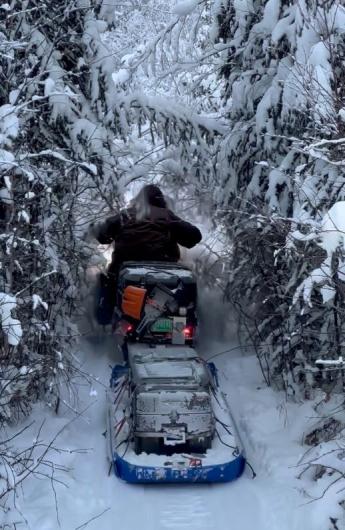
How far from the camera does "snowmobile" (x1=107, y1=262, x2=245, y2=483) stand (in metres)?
5.24

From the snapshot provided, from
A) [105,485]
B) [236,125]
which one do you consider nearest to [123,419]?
[105,485]

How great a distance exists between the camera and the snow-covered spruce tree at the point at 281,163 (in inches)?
205

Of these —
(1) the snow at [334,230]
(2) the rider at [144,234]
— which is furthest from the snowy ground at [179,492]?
(2) the rider at [144,234]

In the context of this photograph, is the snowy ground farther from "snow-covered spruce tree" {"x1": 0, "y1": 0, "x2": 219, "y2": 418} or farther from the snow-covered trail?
"snow-covered spruce tree" {"x1": 0, "y1": 0, "x2": 219, "y2": 418}

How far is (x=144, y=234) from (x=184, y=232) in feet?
1.58

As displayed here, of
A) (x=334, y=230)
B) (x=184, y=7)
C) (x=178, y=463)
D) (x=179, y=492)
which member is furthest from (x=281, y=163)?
(x=179, y=492)

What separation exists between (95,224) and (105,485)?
3.45 metres

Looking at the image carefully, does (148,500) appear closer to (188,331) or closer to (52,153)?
(188,331)

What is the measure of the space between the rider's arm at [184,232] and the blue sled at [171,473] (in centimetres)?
338

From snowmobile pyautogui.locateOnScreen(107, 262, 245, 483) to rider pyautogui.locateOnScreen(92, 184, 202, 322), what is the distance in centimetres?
113

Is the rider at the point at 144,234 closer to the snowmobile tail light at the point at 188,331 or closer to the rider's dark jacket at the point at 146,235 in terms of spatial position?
the rider's dark jacket at the point at 146,235

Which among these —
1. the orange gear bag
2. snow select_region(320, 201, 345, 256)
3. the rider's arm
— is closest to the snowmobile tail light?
the orange gear bag

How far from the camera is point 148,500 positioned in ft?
16.7

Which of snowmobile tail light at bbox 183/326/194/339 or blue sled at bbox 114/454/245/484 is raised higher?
snowmobile tail light at bbox 183/326/194/339
